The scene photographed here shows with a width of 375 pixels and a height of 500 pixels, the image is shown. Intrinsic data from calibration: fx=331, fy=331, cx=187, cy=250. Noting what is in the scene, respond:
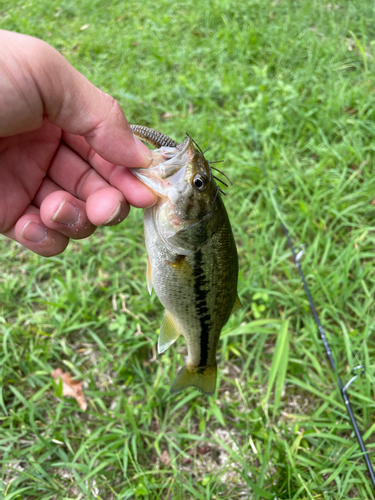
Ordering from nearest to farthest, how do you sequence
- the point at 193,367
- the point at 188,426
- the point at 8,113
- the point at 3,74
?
the point at 3,74
the point at 8,113
the point at 193,367
the point at 188,426

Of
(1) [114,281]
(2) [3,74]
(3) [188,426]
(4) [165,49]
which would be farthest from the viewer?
(4) [165,49]

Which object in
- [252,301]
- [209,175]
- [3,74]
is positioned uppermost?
[3,74]

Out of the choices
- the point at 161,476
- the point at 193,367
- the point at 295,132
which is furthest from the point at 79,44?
the point at 161,476

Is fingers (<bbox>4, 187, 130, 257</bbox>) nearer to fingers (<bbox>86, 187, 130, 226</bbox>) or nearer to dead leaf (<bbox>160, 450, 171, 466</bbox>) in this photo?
fingers (<bbox>86, 187, 130, 226</bbox>)

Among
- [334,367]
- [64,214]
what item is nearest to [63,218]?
[64,214]

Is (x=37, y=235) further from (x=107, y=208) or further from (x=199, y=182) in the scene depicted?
(x=199, y=182)

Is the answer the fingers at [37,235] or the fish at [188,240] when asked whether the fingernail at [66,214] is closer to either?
the fingers at [37,235]

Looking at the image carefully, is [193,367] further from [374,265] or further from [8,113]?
[374,265]
